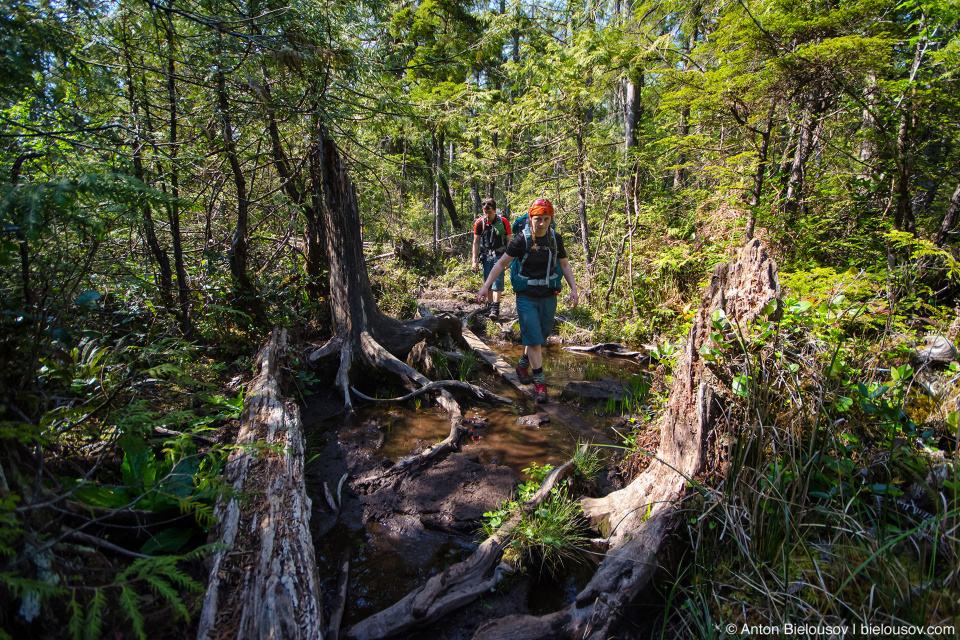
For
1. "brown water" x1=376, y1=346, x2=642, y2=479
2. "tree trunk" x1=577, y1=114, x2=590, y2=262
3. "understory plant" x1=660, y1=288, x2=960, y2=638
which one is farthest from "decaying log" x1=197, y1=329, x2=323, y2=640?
"tree trunk" x1=577, y1=114, x2=590, y2=262

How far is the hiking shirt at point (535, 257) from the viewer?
5.68 meters

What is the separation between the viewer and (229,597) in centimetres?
214

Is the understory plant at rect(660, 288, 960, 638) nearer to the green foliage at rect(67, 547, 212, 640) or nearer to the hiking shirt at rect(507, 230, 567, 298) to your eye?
the green foliage at rect(67, 547, 212, 640)

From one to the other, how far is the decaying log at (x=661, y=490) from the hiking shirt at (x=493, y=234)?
20.2 ft

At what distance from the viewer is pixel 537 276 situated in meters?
5.79

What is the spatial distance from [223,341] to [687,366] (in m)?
5.76

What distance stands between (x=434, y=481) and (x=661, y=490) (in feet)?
6.83

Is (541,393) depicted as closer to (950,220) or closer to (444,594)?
(444,594)

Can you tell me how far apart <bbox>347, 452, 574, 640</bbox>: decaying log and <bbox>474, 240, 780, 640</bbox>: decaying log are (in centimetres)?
29

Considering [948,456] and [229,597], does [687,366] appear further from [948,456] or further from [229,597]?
[229,597]

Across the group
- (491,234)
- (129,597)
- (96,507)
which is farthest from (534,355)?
(129,597)

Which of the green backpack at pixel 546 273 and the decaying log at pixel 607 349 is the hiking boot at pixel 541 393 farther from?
the decaying log at pixel 607 349

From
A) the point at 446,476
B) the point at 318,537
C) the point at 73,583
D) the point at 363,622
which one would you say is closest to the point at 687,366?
the point at 446,476

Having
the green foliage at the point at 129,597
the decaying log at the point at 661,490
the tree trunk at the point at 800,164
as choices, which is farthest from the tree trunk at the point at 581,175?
the green foliage at the point at 129,597
